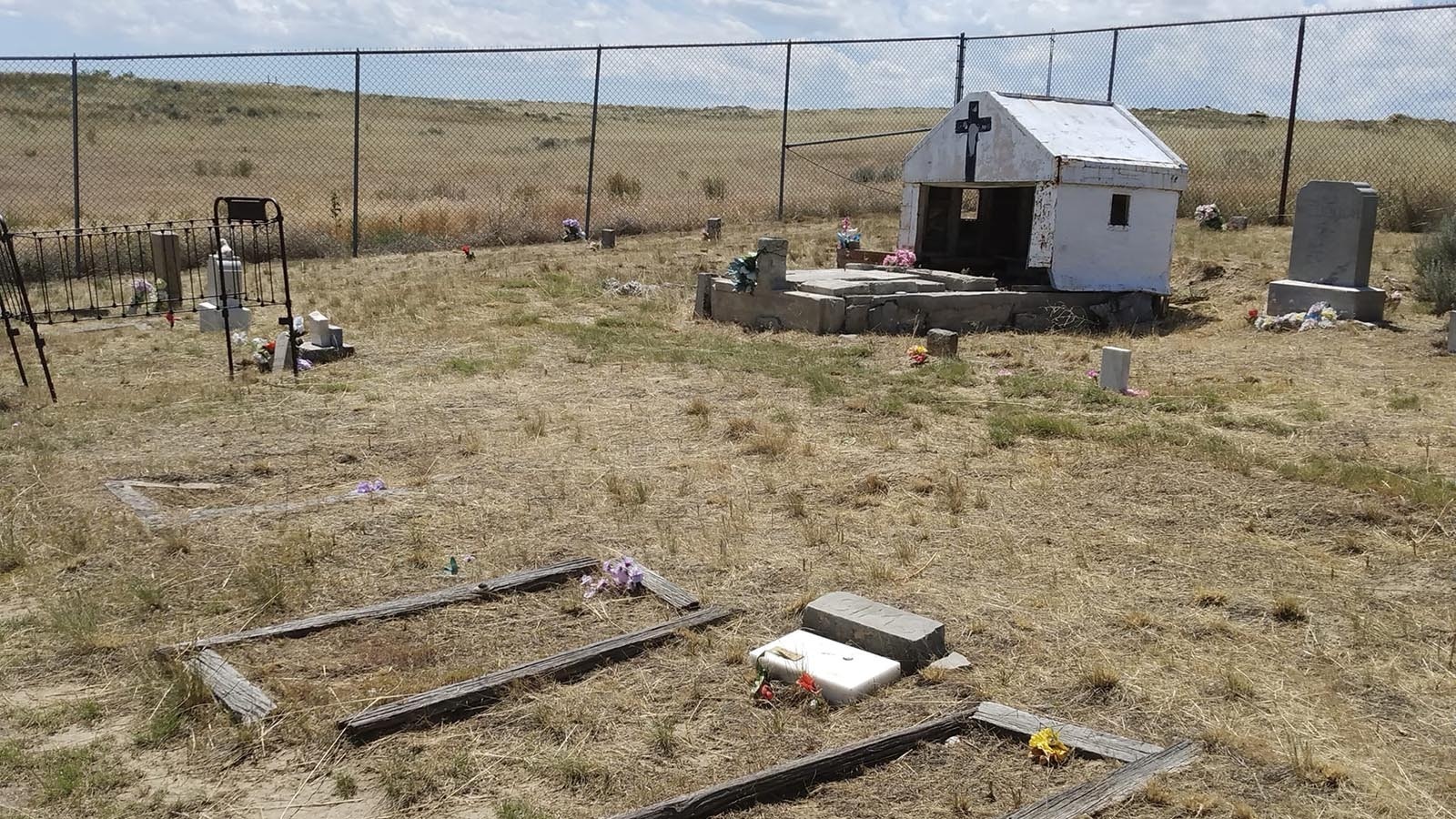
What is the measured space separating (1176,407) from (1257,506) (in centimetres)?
240

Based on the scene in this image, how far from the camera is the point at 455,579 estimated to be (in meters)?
5.28

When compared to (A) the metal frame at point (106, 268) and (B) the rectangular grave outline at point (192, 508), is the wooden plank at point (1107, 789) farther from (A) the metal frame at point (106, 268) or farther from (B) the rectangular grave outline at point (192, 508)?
(A) the metal frame at point (106, 268)

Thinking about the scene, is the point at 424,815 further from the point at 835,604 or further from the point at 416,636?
the point at 835,604

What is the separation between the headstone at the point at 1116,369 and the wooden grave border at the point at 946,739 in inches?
220

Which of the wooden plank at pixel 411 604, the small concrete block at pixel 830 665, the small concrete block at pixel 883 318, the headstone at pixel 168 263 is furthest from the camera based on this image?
the small concrete block at pixel 883 318

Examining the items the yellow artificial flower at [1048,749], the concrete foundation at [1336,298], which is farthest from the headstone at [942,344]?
the yellow artificial flower at [1048,749]

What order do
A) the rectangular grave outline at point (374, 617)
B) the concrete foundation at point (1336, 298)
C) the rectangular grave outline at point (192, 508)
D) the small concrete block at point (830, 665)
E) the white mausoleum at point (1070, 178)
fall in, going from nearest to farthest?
the rectangular grave outline at point (374, 617) < the small concrete block at point (830, 665) < the rectangular grave outline at point (192, 508) < the concrete foundation at point (1336, 298) < the white mausoleum at point (1070, 178)

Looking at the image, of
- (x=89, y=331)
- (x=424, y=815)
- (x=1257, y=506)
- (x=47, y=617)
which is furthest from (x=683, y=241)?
(x=424, y=815)

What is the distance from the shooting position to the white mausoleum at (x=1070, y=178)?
12.7 meters

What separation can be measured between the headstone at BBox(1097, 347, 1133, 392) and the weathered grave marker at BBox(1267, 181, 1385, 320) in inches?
155

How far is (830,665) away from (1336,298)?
9480 mm

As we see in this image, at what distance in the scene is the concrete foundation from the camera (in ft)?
37.9

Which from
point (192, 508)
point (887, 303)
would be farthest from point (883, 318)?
point (192, 508)

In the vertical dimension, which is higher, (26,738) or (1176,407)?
(1176,407)
